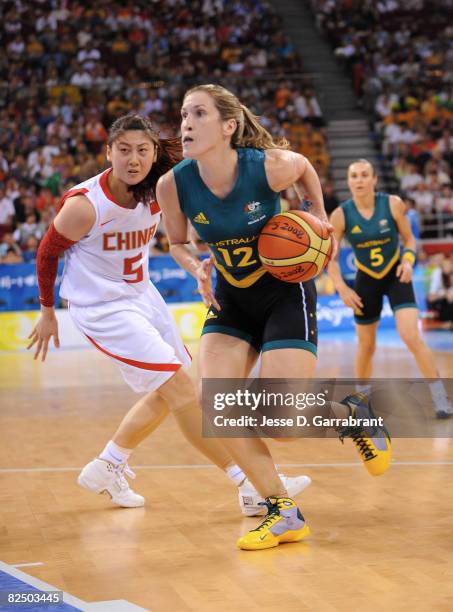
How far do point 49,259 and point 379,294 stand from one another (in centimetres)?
386

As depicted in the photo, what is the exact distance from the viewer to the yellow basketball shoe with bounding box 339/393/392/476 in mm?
4965

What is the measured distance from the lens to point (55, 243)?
524cm

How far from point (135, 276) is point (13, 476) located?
5.36 ft

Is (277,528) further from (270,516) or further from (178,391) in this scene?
(178,391)

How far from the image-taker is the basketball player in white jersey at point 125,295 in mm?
5203

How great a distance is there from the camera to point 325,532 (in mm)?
4754

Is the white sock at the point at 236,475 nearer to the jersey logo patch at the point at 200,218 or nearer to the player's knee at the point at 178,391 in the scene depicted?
the player's knee at the point at 178,391

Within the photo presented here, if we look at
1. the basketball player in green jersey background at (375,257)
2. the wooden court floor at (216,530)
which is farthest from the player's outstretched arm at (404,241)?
the wooden court floor at (216,530)

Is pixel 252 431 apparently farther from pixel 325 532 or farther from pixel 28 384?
pixel 28 384

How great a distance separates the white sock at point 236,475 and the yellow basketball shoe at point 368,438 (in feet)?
2.01

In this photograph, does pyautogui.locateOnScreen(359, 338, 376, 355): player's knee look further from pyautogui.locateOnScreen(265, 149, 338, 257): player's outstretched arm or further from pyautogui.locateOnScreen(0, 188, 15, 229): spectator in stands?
pyautogui.locateOnScreen(0, 188, 15, 229): spectator in stands

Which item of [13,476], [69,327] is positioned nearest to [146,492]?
[13,476]

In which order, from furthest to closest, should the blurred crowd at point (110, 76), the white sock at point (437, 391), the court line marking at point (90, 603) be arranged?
the blurred crowd at point (110, 76)
the white sock at point (437, 391)
the court line marking at point (90, 603)

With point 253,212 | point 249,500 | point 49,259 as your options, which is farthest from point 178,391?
point 253,212
